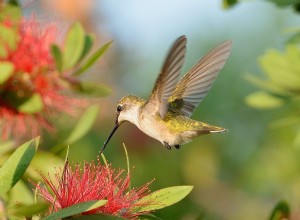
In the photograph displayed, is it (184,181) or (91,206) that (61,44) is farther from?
(184,181)

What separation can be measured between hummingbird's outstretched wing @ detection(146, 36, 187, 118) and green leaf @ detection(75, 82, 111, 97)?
233 millimetres

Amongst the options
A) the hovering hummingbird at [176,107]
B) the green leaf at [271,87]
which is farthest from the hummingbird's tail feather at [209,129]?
the green leaf at [271,87]

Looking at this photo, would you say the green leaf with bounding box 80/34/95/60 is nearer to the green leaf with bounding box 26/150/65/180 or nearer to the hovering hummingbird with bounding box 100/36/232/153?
the hovering hummingbird with bounding box 100/36/232/153

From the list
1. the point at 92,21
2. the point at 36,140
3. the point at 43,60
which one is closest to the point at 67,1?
the point at 92,21

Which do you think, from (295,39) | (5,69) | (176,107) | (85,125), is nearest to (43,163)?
(85,125)

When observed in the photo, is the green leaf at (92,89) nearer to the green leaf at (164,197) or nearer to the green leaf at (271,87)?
the green leaf at (271,87)

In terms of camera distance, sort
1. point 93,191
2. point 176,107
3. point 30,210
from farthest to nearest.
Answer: point 176,107 → point 93,191 → point 30,210

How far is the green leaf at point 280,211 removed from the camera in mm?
2148

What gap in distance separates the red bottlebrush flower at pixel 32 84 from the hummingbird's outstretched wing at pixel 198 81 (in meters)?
0.42

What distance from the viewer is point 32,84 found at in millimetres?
2781

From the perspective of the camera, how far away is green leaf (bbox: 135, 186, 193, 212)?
1.90 m

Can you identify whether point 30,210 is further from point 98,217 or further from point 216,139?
point 216,139

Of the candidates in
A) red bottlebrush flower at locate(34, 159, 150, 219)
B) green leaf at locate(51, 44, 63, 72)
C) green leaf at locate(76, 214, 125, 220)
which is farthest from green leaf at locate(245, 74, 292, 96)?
green leaf at locate(76, 214, 125, 220)

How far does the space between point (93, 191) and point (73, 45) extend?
2.74 feet
